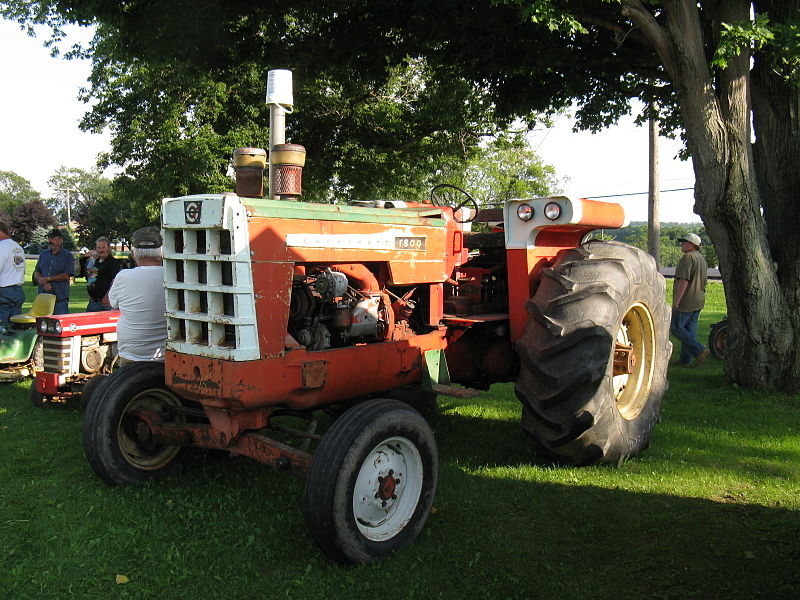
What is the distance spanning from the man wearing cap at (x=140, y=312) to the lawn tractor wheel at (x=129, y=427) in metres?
0.54

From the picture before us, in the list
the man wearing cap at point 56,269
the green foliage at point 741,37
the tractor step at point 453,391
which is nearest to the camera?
the tractor step at point 453,391

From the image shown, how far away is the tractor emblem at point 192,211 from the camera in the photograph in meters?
3.58

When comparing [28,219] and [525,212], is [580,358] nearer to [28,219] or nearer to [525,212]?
[525,212]

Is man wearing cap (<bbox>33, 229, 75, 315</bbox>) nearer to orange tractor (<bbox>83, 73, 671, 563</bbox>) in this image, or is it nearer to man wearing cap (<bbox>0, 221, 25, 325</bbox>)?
man wearing cap (<bbox>0, 221, 25, 325</bbox>)

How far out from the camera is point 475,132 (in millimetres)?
17906

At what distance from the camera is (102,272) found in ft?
28.0

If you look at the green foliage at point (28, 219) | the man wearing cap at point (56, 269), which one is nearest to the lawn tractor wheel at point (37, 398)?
the man wearing cap at point (56, 269)

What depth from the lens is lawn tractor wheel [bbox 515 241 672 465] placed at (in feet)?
13.6

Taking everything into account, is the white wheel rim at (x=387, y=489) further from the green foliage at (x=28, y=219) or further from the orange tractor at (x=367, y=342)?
the green foliage at (x=28, y=219)

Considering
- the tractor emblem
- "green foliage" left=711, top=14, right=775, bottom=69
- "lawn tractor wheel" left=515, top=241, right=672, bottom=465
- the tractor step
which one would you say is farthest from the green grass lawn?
"green foliage" left=711, top=14, right=775, bottom=69

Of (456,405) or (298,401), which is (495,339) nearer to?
(456,405)

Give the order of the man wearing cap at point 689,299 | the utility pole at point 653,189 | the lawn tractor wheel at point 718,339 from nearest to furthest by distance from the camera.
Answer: the man wearing cap at point 689,299 → the lawn tractor wheel at point 718,339 → the utility pole at point 653,189

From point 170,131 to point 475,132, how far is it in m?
7.49

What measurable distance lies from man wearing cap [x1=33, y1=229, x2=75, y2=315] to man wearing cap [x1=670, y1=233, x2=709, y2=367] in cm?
821
